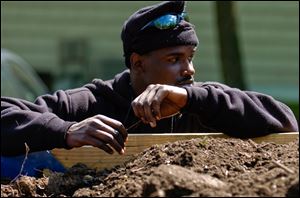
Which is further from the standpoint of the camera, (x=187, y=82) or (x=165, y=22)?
(x=165, y=22)

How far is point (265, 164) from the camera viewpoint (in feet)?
11.8

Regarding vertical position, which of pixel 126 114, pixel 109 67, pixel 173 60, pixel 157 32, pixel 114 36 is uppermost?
pixel 157 32

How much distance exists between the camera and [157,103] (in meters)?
4.01

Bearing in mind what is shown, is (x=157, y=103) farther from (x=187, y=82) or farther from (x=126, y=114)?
(x=126, y=114)

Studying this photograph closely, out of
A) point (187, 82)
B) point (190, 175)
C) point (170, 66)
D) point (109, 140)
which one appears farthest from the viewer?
point (170, 66)

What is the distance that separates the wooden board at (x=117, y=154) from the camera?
4211 millimetres

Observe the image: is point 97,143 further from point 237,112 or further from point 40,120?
point 237,112

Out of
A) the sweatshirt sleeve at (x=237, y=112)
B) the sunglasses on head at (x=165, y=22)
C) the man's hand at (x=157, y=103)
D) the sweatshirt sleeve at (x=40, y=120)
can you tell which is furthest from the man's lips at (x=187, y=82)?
the man's hand at (x=157, y=103)

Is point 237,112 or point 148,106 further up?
point 148,106

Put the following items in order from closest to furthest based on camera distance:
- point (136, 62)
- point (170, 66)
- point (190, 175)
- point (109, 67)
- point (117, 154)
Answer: point (190, 175)
point (117, 154)
point (170, 66)
point (136, 62)
point (109, 67)

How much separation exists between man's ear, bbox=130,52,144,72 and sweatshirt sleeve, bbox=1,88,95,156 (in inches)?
13.3

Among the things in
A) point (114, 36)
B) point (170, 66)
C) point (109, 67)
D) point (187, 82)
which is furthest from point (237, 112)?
point (114, 36)

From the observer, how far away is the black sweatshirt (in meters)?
4.46

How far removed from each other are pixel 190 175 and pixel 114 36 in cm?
1344
